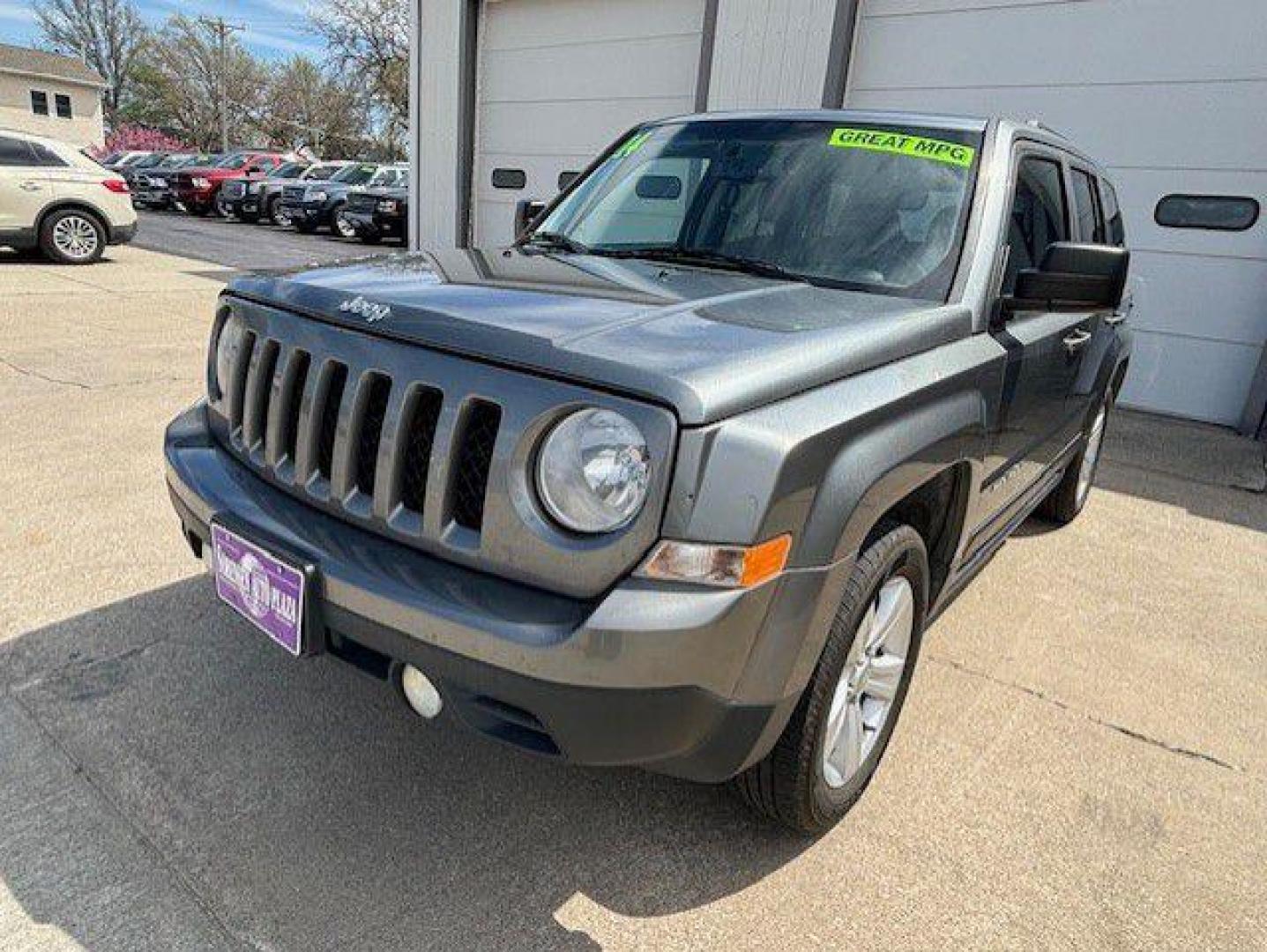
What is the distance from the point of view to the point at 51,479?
406cm

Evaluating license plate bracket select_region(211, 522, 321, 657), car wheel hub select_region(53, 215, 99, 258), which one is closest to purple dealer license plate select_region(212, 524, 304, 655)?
license plate bracket select_region(211, 522, 321, 657)

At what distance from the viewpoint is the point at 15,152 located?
1084cm

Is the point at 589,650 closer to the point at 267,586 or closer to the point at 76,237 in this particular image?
the point at 267,586

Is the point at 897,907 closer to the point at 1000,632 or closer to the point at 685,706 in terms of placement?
the point at 685,706

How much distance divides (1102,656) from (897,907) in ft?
5.51

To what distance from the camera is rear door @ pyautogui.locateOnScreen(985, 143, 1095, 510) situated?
268 cm

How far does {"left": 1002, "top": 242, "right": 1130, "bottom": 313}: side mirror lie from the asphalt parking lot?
32.5 ft

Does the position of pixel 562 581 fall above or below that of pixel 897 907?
above

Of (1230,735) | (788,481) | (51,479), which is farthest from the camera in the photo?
(51,479)

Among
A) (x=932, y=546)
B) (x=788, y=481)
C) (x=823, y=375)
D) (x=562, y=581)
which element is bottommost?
(x=932, y=546)

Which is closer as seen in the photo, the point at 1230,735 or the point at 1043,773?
the point at 1043,773

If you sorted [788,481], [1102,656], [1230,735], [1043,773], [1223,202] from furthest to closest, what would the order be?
[1223,202], [1102,656], [1230,735], [1043,773], [788,481]

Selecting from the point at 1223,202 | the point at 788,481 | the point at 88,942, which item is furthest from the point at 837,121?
the point at 1223,202

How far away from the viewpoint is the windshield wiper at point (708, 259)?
8.34 ft
